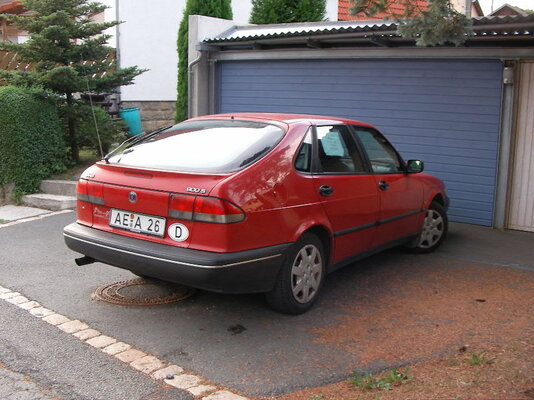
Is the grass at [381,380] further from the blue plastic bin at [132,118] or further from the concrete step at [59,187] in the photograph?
the blue plastic bin at [132,118]

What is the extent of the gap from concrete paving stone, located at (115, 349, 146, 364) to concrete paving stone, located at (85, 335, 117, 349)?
23 centimetres

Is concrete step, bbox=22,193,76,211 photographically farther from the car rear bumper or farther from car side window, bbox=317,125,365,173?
car side window, bbox=317,125,365,173

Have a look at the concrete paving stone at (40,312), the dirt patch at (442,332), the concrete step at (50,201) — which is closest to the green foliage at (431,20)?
the dirt patch at (442,332)

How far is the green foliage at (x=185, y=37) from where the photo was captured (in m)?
13.6

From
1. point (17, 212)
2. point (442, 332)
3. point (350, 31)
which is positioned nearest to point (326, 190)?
point (442, 332)

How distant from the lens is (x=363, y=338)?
A: 4.93 meters

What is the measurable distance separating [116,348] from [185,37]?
404 inches

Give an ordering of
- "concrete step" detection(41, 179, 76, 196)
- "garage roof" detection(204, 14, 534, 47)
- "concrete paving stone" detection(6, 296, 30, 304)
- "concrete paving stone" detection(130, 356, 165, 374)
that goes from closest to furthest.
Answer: "concrete paving stone" detection(130, 356, 165, 374), "concrete paving stone" detection(6, 296, 30, 304), "garage roof" detection(204, 14, 534, 47), "concrete step" detection(41, 179, 76, 196)

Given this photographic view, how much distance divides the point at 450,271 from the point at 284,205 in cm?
276

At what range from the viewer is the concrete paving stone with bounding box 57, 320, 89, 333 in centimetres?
510

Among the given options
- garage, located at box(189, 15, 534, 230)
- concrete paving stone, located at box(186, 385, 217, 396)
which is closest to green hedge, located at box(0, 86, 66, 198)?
A: garage, located at box(189, 15, 534, 230)

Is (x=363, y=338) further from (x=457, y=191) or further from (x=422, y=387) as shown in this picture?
(x=457, y=191)

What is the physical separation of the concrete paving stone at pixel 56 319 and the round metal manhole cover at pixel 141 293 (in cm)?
48

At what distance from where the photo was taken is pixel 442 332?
16.5ft
